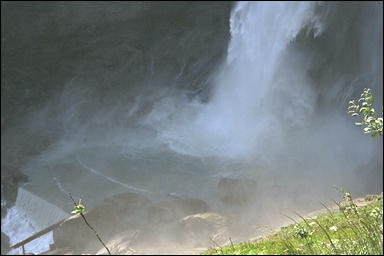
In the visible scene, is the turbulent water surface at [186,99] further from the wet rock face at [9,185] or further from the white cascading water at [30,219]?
the wet rock face at [9,185]

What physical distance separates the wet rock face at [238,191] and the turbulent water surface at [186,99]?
0.40 meters

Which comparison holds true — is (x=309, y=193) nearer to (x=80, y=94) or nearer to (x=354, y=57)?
(x=354, y=57)

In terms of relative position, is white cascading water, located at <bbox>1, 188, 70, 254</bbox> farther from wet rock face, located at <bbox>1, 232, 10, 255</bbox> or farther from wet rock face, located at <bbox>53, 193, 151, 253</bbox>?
wet rock face, located at <bbox>53, 193, 151, 253</bbox>

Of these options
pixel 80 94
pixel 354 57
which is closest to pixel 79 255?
pixel 354 57

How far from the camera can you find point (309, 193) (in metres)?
19.8

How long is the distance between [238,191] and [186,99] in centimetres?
1650

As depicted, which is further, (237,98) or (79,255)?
(237,98)

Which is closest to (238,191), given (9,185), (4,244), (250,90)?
(250,90)

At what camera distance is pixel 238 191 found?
20.3 metres

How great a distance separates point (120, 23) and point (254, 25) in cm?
1336

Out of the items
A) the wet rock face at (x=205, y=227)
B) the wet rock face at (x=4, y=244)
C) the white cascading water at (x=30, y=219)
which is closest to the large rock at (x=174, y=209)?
the wet rock face at (x=205, y=227)

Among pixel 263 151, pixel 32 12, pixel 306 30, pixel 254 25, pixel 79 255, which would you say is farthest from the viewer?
pixel 32 12

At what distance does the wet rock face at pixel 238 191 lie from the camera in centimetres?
2030

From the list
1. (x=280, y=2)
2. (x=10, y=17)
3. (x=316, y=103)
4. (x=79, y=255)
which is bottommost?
(x=79, y=255)
